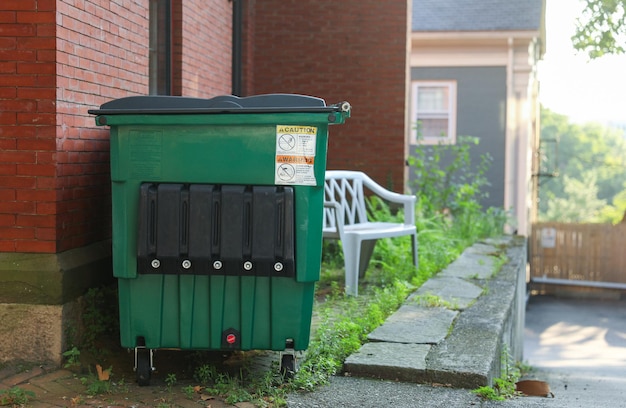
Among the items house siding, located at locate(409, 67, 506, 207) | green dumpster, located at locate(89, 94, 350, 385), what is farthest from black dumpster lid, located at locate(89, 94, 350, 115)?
house siding, located at locate(409, 67, 506, 207)

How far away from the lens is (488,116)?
1823cm

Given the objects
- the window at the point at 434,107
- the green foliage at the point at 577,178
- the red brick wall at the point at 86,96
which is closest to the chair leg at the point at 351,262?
the red brick wall at the point at 86,96

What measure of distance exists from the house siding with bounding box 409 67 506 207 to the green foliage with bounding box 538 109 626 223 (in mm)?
51056

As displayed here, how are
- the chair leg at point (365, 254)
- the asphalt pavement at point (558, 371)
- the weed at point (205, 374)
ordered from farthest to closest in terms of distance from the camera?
the chair leg at point (365, 254), the weed at point (205, 374), the asphalt pavement at point (558, 371)

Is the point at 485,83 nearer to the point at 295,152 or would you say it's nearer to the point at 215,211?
the point at 295,152

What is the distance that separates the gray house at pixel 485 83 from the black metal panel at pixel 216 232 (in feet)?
45.7

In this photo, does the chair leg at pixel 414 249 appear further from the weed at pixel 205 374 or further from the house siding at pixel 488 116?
the house siding at pixel 488 116

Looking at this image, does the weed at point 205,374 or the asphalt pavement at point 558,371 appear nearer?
the asphalt pavement at point 558,371

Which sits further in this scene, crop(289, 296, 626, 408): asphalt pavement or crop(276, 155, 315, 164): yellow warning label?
crop(276, 155, 315, 164): yellow warning label

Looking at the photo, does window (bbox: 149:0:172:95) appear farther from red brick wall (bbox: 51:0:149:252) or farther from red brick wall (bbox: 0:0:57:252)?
red brick wall (bbox: 0:0:57:252)

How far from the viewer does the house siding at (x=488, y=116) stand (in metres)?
18.2

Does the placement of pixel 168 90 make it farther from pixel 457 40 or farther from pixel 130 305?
pixel 457 40

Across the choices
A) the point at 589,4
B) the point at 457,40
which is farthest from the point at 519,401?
the point at 457,40

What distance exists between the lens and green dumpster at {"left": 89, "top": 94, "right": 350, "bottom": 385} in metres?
4.48
